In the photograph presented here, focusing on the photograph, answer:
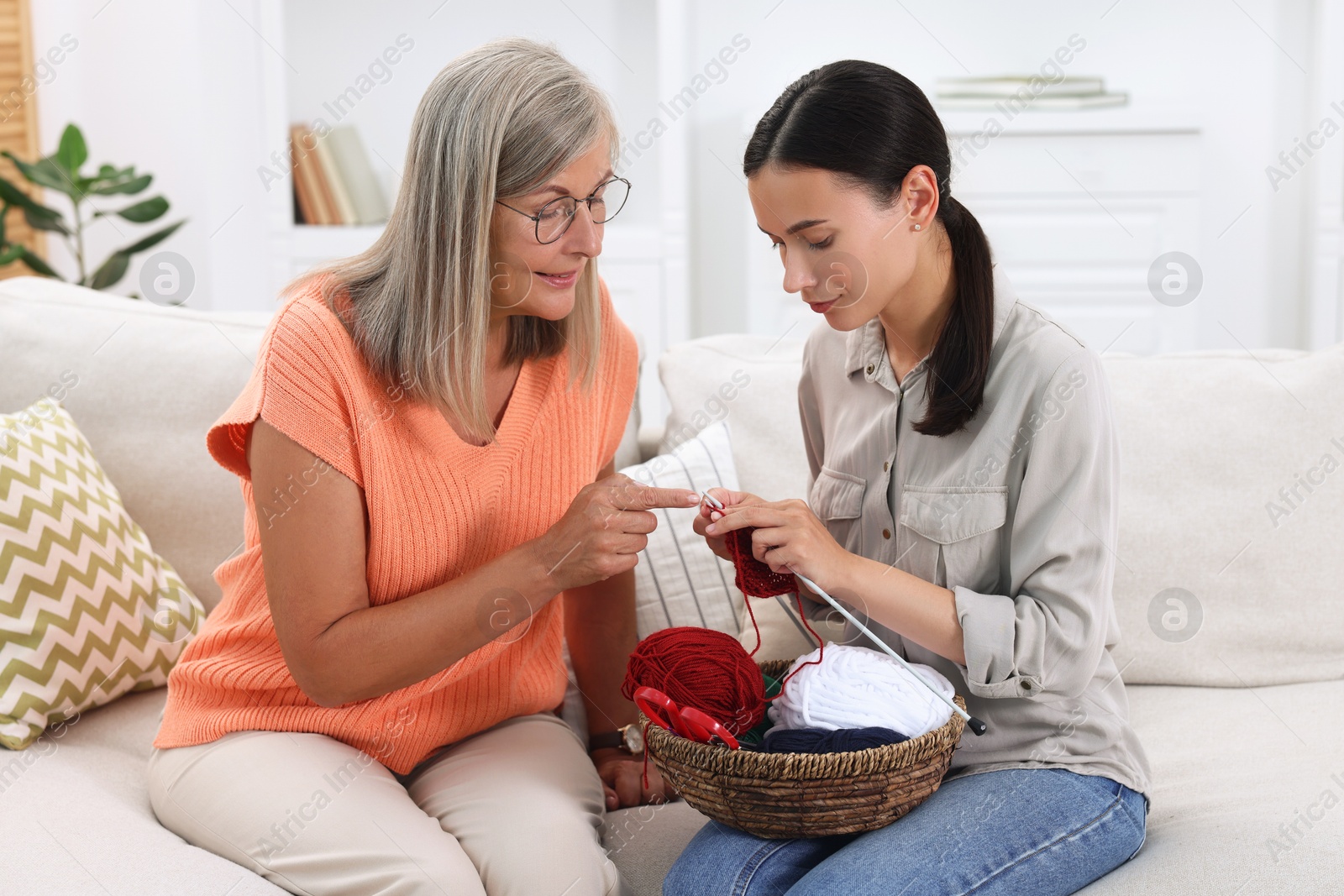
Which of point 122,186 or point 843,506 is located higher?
point 122,186

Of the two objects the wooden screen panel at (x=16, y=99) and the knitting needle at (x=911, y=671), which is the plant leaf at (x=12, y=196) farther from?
the knitting needle at (x=911, y=671)

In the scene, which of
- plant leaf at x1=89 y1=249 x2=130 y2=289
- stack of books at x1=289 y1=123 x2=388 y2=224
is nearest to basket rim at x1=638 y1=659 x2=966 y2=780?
plant leaf at x1=89 y1=249 x2=130 y2=289

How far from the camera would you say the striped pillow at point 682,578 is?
5.56ft

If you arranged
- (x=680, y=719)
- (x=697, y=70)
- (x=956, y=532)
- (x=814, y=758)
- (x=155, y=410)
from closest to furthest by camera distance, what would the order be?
(x=814, y=758), (x=680, y=719), (x=956, y=532), (x=155, y=410), (x=697, y=70)

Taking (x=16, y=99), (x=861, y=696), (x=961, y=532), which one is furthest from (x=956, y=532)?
(x=16, y=99)

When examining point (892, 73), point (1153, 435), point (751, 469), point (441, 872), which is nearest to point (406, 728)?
point (441, 872)

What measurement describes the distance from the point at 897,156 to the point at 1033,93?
235 cm

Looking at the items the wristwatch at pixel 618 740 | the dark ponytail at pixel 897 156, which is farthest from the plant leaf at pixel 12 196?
the dark ponytail at pixel 897 156

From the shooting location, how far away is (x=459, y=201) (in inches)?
51.6

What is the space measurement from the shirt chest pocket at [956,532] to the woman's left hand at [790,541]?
13cm

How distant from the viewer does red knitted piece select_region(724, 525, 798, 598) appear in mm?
1304

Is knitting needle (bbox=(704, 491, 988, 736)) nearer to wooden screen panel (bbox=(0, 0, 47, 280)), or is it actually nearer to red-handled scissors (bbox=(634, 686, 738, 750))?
red-handled scissors (bbox=(634, 686, 738, 750))

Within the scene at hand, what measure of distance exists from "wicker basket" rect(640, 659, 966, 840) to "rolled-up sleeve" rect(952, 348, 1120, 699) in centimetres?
10

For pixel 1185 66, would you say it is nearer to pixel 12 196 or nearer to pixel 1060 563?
pixel 1060 563
